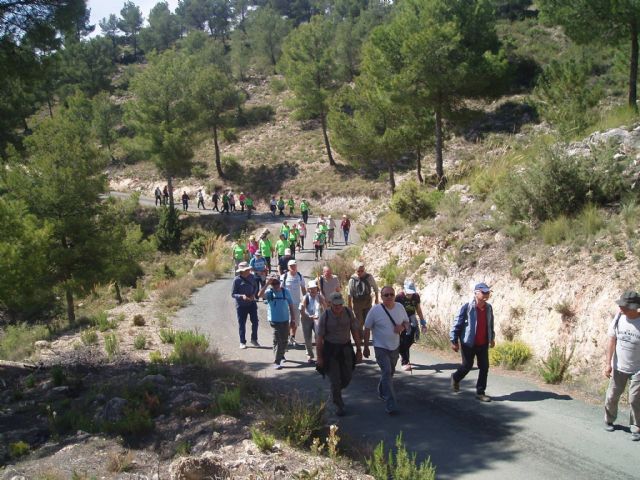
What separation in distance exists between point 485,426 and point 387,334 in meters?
1.70

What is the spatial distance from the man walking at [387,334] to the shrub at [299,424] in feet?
3.69

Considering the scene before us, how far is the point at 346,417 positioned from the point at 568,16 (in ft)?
57.3

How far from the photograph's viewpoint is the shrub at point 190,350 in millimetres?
10320

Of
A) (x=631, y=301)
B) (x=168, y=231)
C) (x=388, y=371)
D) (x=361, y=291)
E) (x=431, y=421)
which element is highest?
(x=168, y=231)

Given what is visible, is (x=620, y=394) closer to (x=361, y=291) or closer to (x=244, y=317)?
(x=361, y=291)

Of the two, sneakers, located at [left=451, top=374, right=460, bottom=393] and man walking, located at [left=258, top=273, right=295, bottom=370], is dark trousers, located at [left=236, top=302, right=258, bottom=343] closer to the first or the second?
man walking, located at [left=258, top=273, right=295, bottom=370]

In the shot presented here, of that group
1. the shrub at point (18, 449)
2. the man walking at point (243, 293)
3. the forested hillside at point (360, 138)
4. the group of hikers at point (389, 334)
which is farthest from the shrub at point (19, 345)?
the group of hikers at point (389, 334)

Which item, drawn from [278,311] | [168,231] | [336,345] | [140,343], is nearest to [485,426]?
[336,345]

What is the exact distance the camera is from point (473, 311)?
296 inches

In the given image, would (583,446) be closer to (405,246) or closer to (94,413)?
(94,413)

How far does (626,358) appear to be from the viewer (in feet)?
20.8

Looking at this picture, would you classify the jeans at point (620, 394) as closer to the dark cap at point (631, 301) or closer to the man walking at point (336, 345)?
the dark cap at point (631, 301)

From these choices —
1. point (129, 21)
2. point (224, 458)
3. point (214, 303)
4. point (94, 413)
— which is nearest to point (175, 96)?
point (214, 303)

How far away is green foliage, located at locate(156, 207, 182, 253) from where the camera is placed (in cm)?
3572
